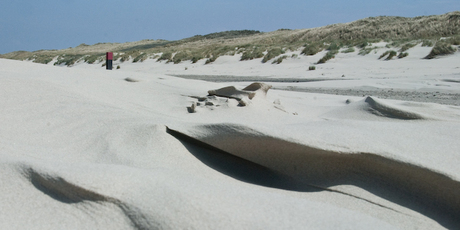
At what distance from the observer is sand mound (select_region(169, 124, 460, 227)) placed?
1.46 m

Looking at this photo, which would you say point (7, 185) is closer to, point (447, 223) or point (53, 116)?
point (53, 116)

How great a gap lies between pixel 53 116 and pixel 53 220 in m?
1.17

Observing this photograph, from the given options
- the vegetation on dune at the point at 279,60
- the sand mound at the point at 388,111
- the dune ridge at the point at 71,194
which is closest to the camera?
the dune ridge at the point at 71,194

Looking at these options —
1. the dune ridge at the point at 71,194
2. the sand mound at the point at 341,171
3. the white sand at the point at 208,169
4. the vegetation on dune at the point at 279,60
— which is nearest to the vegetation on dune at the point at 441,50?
the vegetation on dune at the point at 279,60

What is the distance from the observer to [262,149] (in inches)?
66.1

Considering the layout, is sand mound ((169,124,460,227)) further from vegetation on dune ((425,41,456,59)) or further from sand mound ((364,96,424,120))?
vegetation on dune ((425,41,456,59))

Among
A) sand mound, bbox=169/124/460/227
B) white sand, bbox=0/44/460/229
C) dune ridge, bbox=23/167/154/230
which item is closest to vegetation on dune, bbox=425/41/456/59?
white sand, bbox=0/44/460/229

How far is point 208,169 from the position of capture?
5.38ft

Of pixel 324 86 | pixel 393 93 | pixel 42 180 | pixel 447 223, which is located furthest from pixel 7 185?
pixel 324 86

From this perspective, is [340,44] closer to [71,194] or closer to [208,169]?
[208,169]

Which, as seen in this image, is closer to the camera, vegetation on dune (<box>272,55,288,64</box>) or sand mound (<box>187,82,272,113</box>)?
sand mound (<box>187,82,272,113</box>)

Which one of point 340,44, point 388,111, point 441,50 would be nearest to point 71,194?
point 388,111

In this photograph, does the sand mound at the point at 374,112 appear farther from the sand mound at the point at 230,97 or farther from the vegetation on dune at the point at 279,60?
the vegetation on dune at the point at 279,60

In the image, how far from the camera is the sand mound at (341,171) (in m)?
1.46
